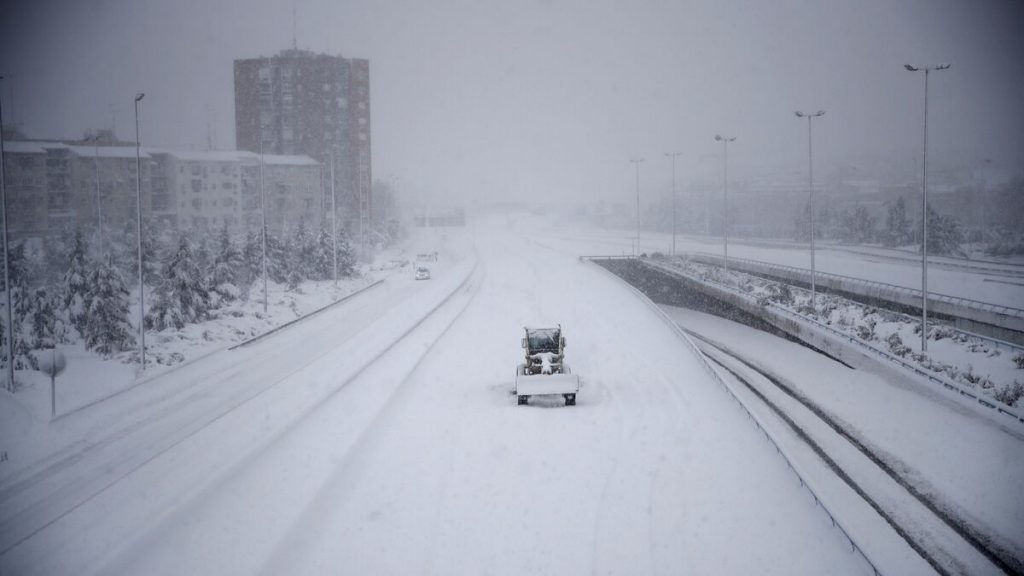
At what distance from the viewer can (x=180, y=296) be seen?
34.5 m

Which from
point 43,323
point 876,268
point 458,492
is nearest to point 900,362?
point 458,492

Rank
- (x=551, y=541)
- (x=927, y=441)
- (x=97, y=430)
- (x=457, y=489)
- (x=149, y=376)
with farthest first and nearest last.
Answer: (x=149, y=376)
(x=927, y=441)
(x=97, y=430)
(x=457, y=489)
(x=551, y=541)

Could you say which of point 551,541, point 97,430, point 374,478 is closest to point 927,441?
point 551,541

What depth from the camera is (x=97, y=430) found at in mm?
17844

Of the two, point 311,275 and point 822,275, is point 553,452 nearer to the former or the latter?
point 822,275

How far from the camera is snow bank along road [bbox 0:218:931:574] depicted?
36.4ft

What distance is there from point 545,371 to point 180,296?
72.9ft

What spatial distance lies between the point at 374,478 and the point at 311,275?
45.5 meters

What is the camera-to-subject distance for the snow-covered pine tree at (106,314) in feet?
96.1

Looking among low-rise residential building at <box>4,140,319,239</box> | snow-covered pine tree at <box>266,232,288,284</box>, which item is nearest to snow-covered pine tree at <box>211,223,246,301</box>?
snow-covered pine tree at <box>266,232,288,284</box>

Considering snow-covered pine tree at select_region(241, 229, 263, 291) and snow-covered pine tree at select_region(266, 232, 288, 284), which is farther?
snow-covered pine tree at select_region(266, 232, 288, 284)

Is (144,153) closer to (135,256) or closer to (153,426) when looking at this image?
(135,256)

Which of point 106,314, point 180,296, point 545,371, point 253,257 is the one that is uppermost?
point 253,257

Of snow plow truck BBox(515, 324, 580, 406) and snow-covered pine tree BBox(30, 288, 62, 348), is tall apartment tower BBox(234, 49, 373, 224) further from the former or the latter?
snow plow truck BBox(515, 324, 580, 406)
